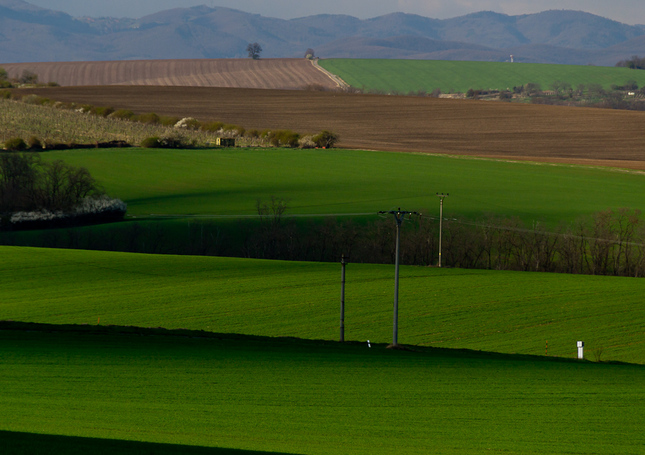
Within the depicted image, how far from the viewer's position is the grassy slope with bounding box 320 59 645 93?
173125 mm

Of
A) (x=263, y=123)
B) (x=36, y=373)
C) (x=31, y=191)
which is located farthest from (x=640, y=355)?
(x=263, y=123)

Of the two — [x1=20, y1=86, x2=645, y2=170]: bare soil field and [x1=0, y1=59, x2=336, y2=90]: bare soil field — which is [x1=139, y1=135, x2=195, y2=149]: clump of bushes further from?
[x1=0, y1=59, x2=336, y2=90]: bare soil field

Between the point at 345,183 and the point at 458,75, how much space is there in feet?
383

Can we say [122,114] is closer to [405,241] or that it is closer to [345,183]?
[345,183]

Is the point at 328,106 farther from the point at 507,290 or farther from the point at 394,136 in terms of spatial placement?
the point at 507,290

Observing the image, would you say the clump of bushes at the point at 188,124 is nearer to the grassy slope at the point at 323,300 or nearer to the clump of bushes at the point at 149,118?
the clump of bushes at the point at 149,118

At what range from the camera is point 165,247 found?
54062mm

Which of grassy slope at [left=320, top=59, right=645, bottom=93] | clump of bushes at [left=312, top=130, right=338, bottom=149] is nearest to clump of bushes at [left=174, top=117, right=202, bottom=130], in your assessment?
clump of bushes at [left=312, top=130, right=338, bottom=149]

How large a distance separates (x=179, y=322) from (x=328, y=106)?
319 ft

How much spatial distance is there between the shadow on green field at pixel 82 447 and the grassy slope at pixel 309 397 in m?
0.14

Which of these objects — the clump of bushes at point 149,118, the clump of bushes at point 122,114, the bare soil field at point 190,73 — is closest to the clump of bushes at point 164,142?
Answer: the clump of bushes at point 149,118

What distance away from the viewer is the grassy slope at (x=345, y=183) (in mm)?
64688

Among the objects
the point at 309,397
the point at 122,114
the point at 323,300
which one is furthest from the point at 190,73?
the point at 309,397

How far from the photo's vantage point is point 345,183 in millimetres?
74500
